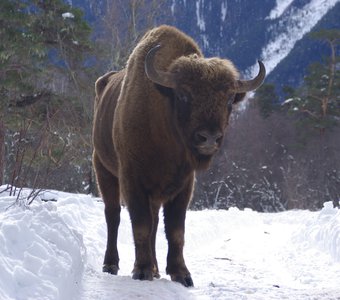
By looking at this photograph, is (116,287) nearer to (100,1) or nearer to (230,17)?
(100,1)

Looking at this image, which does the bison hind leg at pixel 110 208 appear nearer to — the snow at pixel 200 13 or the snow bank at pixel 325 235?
the snow bank at pixel 325 235

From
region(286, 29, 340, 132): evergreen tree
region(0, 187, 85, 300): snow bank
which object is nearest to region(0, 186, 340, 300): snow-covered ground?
region(0, 187, 85, 300): snow bank

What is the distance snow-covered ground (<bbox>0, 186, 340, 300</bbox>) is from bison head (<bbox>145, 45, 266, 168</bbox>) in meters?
1.35

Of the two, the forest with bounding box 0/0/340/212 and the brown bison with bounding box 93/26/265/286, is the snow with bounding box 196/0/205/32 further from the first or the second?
the brown bison with bounding box 93/26/265/286

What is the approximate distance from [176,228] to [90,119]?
47.7 ft

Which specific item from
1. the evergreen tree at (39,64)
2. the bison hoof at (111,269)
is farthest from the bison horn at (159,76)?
the evergreen tree at (39,64)

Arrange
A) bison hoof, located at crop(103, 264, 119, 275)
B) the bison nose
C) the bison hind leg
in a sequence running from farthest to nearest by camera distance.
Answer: the bison hind leg → bison hoof, located at crop(103, 264, 119, 275) → the bison nose

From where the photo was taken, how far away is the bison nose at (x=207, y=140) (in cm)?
511

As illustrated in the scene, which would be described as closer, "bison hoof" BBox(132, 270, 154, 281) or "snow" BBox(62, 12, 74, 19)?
"bison hoof" BBox(132, 270, 154, 281)

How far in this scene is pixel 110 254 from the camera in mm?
7039

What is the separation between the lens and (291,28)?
170 m

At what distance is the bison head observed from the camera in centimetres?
521

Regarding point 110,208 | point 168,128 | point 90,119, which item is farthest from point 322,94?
point 168,128

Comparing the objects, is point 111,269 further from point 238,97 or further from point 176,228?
point 238,97
